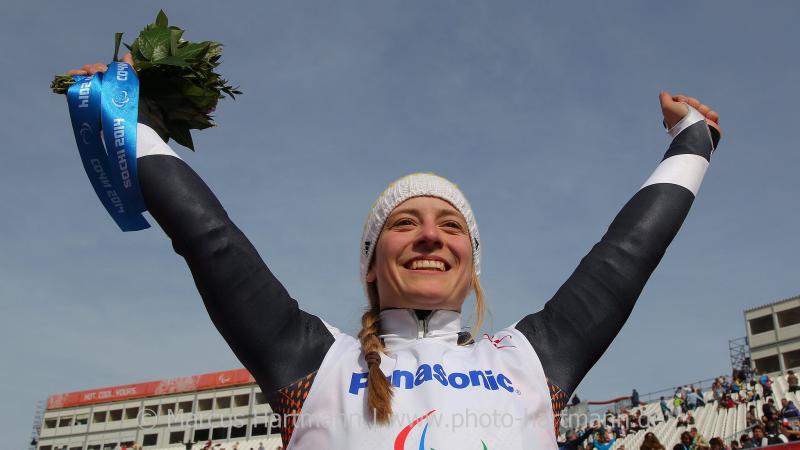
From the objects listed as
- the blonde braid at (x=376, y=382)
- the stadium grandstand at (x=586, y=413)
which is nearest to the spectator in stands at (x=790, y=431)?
the stadium grandstand at (x=586, y=413)

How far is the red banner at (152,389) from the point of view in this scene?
56844 millimetres

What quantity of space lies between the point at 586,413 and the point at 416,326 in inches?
46.6

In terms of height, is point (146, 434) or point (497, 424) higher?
point (146, 434)

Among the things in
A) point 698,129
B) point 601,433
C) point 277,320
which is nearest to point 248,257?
point 277,320

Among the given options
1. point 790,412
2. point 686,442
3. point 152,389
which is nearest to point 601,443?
point 686,442

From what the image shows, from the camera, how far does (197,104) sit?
3057 millimetres

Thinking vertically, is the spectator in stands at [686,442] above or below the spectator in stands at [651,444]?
above

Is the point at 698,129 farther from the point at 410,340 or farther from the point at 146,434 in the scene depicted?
the point at 146,434

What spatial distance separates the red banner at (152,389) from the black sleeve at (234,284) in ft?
175

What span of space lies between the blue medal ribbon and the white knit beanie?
91 cm

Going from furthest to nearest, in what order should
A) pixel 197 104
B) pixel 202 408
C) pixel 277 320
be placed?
pixel 202 408, pixel 197 104, pixel 277 320

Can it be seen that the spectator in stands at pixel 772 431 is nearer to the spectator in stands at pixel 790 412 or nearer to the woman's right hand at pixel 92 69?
the spectator in stands at pixel 790 412

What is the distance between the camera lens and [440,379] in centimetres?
248

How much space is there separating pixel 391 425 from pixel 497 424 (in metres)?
0.34
